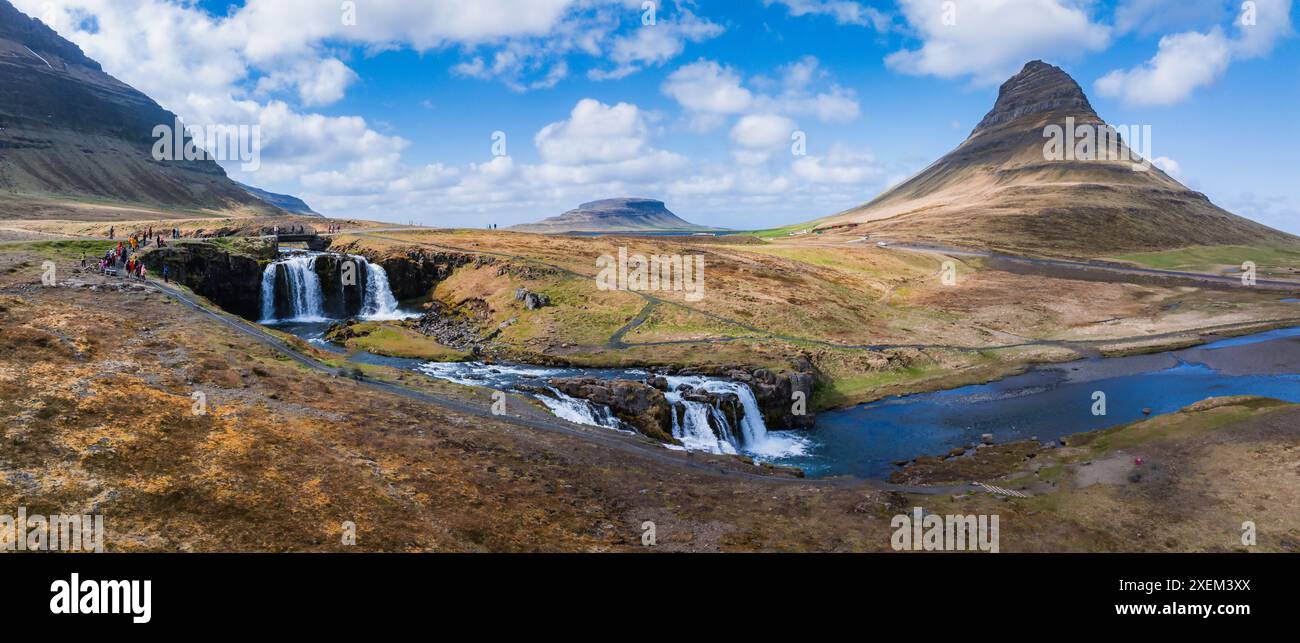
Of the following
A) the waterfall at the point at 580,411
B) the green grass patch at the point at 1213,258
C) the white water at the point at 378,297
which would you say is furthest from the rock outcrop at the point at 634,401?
the green grass patch at the point at 1213,258

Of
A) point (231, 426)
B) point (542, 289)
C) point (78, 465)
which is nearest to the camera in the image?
point (78, 465)

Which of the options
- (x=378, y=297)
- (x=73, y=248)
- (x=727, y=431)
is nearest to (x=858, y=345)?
(x=727, y=431)

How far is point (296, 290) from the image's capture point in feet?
280

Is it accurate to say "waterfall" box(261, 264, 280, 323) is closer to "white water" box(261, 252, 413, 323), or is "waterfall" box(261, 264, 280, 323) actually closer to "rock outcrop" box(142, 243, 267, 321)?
"white water" box(261, 252, 413, 323)

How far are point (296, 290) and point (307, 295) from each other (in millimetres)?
1520

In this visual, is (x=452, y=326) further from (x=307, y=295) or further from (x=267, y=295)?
(x=267, y=295)

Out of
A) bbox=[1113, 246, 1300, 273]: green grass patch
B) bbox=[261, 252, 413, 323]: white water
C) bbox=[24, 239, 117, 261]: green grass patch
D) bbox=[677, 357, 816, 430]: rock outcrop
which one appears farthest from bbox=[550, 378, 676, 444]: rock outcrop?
bbox=[1113, 246, 1300, 273]: green grass patch

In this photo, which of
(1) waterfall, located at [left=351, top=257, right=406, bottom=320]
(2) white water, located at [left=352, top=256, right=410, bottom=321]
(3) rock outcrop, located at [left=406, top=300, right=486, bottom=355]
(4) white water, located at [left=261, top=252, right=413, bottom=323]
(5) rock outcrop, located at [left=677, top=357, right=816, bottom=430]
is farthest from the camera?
(1) waterfall, located at [left=351, top=257, right=406, bottom=320]

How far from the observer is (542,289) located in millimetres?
84500

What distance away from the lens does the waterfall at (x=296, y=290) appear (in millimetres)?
83250

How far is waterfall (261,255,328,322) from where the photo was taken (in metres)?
83.2
